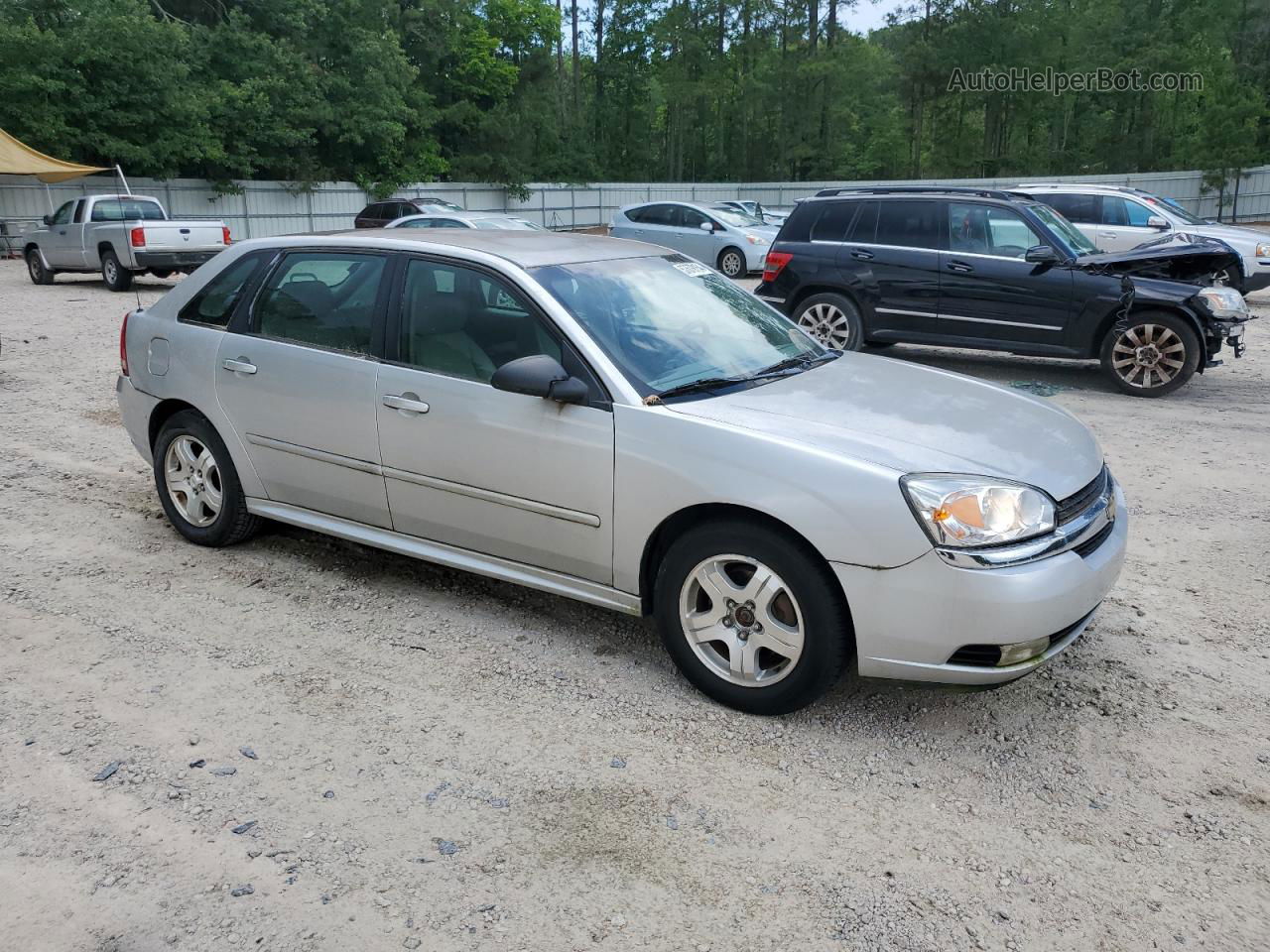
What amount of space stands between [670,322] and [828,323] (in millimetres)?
6973

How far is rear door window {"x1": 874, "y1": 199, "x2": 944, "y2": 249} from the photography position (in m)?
10.6

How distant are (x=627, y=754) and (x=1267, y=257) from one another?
16340mm

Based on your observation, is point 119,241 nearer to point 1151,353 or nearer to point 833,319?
point 833,319

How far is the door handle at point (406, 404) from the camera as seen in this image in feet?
14.2

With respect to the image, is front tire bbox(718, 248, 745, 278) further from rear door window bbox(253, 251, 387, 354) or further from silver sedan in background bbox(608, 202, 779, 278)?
rear door window bbox(253, 251, 387, 354)

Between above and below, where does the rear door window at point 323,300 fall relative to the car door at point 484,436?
above

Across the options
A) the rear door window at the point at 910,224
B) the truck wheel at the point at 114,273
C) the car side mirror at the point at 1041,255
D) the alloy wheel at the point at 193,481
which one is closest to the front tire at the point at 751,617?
the alloy wheel at the point at 193,481

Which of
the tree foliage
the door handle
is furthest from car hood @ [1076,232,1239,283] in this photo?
the tree foliage

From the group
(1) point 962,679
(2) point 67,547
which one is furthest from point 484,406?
(2) point 67,547

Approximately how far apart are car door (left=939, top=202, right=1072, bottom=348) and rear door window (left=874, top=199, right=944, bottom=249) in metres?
0.15

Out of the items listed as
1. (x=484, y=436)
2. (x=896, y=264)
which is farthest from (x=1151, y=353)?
(x=484, y=436)

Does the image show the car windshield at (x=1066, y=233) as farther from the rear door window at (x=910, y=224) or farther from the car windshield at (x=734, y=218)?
the car windshield at (x=734, y=218)

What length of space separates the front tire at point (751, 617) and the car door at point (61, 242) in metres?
19.2

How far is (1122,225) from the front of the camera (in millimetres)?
15781
